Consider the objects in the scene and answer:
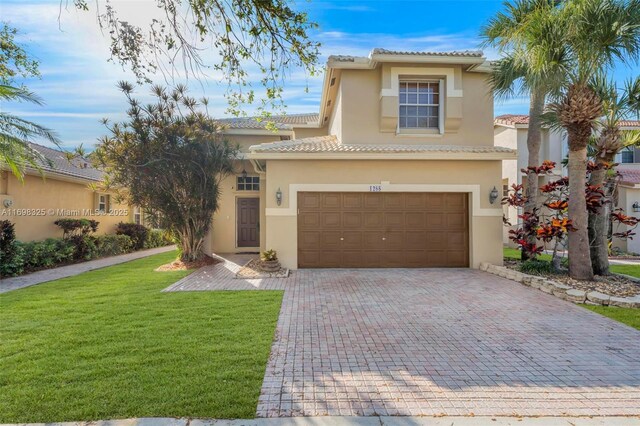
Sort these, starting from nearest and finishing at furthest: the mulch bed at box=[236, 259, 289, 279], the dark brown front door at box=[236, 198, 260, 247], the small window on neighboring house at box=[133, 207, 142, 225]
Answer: the mulch bed at box=[236, 259, 289, 279] → the dark brown front door at box=[236, 198, 260, 247] → the small window on neighboring house at box=[133, 207, 142, 225]

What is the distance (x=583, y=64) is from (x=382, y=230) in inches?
274

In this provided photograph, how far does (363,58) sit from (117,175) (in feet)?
30.7

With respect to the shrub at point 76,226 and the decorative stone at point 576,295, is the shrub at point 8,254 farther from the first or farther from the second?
the decorative stone at point 576,295

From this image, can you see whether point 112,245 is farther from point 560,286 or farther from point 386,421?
point 560,286

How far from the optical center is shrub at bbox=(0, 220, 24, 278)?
1073 centimetres

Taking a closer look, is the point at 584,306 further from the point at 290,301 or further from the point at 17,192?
the point at 17,192

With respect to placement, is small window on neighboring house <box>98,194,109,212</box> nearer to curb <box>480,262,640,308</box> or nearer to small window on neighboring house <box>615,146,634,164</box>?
curb <box>480,262,640,308</box>

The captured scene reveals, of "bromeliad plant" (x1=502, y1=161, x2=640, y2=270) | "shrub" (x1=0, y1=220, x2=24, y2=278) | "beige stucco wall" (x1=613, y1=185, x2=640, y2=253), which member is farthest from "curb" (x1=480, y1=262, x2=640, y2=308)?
"shrub" (x1=0, y1=220, x2=24, y2=278)

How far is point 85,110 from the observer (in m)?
9.77

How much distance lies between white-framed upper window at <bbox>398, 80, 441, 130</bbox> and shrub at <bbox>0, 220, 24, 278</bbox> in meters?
13.4

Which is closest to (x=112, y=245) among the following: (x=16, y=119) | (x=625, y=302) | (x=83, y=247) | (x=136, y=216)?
(x=83, y=247)

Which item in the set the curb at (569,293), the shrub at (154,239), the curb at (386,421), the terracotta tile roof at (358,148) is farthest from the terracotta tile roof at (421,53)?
the shrub at (154,239)

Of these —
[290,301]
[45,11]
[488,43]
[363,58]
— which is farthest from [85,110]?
[488,43]

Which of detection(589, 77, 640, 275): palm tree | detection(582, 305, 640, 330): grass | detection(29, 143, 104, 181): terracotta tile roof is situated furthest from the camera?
detection(29, 143, 104, 181): terracotta tile roof
